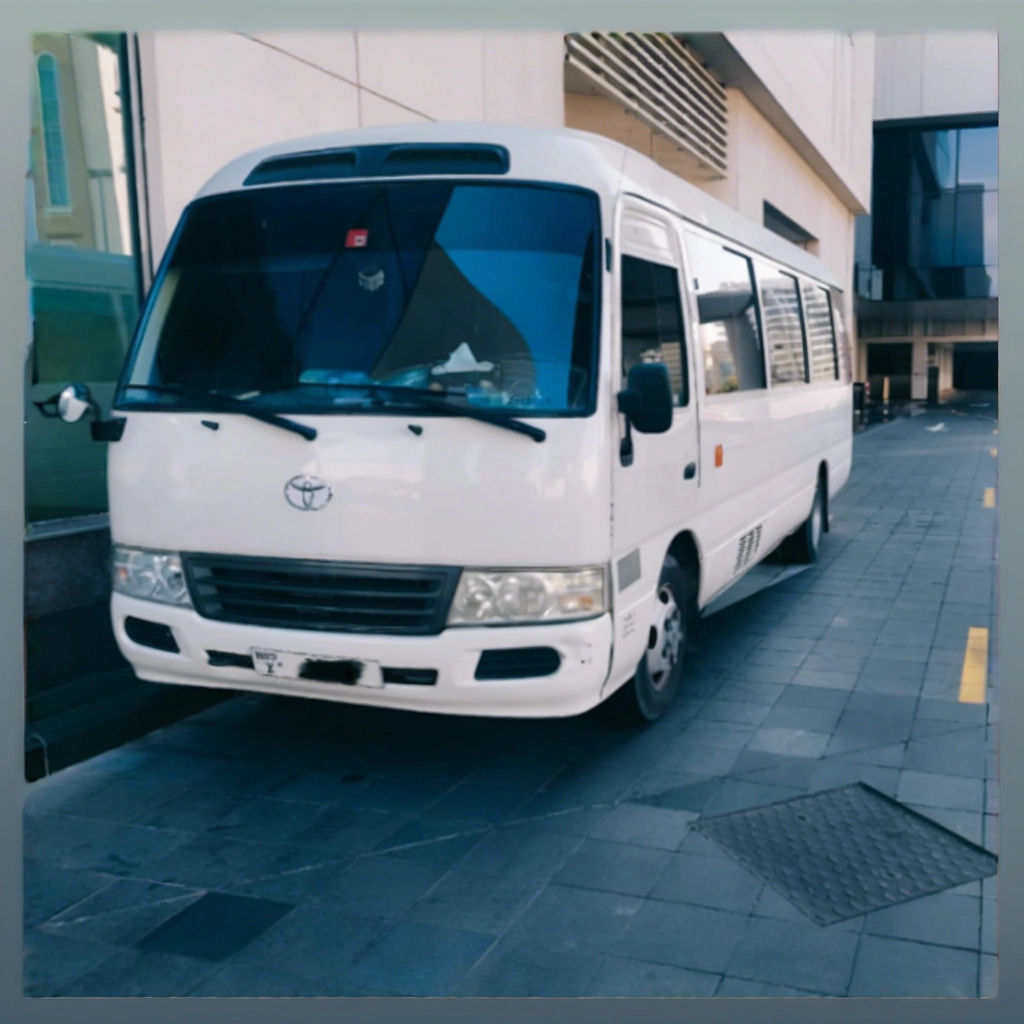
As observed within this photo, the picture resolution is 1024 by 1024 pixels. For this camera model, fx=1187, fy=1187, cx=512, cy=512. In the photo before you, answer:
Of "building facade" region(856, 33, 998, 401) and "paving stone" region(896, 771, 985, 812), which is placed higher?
"building facade" region(856, 33, 998, 401)

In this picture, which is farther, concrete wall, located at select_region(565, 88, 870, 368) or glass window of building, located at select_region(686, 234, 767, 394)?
concrete wall, located at select_region(565, 88, 870, 368)

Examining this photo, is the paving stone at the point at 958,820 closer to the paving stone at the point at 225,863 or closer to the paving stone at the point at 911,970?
the paving stone at the point at 911,970

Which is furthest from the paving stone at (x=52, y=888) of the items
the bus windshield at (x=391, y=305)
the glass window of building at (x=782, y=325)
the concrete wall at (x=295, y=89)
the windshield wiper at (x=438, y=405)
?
the glass window of building at (x=782, y=325)

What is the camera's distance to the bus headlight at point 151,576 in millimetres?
4625

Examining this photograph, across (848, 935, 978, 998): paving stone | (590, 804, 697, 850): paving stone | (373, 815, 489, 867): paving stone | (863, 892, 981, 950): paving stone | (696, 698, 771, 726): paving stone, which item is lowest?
(848, 935, 978, 998): paving stone

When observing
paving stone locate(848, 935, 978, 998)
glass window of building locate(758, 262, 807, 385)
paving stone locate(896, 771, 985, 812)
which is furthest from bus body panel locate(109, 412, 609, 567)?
glass window of building locate(758, 262, 807, 385)

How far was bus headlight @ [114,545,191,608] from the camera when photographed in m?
4.62

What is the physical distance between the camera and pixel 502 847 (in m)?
4.32

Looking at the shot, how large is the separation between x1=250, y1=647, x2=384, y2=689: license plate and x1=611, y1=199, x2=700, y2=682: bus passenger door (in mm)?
927

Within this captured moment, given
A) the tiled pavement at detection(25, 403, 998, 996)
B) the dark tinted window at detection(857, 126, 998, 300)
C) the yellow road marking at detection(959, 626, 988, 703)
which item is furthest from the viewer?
the dark tinted window at detection(857, 126, 998, 300)

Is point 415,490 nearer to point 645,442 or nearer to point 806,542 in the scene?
point 645,442

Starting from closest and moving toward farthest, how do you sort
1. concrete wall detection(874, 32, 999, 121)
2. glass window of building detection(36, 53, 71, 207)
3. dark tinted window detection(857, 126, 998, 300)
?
1. glass window of building detection(36, 53, 71, 207)
2. dark tinted window detection(857, 126, 998, 300)
3. concrete wall detection(874, 32, 999, 121)

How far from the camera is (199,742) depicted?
5484 millimetres

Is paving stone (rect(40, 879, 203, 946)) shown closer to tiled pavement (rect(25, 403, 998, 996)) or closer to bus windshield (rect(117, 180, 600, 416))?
tiled pavement (rect(25, 403, 998, 996))
